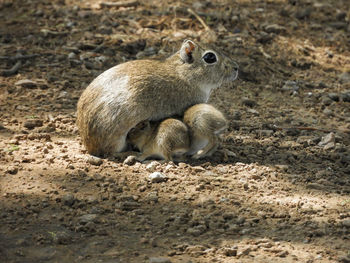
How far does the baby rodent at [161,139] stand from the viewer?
17.3ft

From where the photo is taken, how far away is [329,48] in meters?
8.75

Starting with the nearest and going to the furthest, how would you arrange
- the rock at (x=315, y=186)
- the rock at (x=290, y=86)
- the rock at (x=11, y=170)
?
the rock at (x=11, y=170) < the rock at (x=315, y=186) < the rock at (x=290, y=86)

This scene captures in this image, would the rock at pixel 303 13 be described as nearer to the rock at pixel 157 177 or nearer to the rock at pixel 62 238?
the rock at pixel 157 177

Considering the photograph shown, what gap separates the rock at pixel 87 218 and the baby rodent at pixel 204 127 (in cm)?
144

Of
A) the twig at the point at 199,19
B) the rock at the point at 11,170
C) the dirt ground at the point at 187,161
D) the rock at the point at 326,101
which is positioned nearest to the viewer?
the dirt ground at the point at 187,161

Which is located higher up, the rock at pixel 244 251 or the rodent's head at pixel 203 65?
the rodent's head at pixel 203 65

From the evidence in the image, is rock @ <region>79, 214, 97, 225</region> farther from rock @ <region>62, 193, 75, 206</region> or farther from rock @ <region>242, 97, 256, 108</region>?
rock @ <region>242, 97, 256, 108</region>

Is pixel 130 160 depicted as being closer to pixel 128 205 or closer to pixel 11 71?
pixel 128 205

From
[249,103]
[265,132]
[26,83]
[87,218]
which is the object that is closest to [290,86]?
[249,103]

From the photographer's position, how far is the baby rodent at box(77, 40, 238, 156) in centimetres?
523

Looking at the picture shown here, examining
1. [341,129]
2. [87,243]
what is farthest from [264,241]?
[341,129]

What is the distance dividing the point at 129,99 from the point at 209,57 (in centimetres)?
112

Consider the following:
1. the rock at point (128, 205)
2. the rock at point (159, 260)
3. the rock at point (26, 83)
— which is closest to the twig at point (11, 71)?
the rock at point (26, 83)

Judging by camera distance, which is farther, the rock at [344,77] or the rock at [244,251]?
the rock at [344,77]
